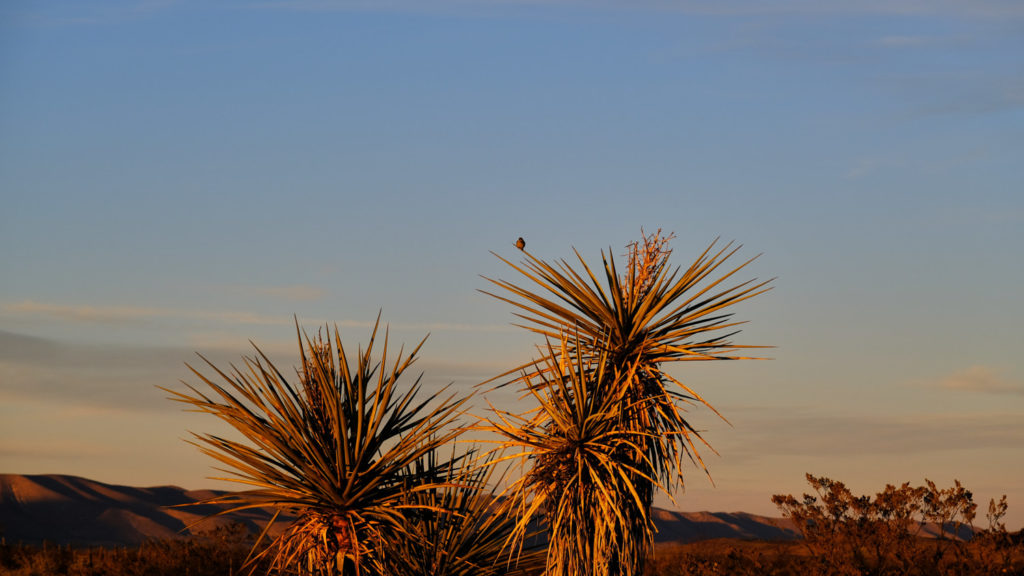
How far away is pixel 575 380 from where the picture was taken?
13.5m

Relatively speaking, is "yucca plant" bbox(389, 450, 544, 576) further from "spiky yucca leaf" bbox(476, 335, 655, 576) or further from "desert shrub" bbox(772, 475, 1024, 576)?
"desert shrub" bbox(772, 475, 1024, 576)

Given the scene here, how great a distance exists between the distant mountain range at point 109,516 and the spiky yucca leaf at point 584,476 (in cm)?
6580

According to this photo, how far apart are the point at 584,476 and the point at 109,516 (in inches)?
3394

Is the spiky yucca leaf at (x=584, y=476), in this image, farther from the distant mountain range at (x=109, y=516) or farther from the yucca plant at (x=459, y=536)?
the distant mountain range at (x=109, y=516)

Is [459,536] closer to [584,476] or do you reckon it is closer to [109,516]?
[584,476]

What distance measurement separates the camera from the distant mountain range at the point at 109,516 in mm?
83287

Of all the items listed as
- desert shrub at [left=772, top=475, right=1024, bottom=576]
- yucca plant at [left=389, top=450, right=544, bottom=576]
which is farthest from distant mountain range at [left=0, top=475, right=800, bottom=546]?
yucca plant at [left=389, top=450, right=544, bottom=576]

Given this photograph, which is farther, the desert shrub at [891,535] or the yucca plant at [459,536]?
the desert shrub at [891,535]

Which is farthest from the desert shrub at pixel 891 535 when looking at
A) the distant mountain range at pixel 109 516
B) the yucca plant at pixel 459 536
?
the distant mountain range at pixel 109 516

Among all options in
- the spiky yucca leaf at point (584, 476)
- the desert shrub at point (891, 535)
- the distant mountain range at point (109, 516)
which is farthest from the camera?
the distant mountain range at point (109, 516)

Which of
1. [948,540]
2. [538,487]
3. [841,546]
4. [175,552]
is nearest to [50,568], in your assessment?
[175,552]

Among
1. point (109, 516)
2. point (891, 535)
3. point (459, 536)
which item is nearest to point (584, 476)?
point (459, 536)

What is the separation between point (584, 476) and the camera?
1351cm

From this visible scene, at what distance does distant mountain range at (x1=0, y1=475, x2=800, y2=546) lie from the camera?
83.3 m
